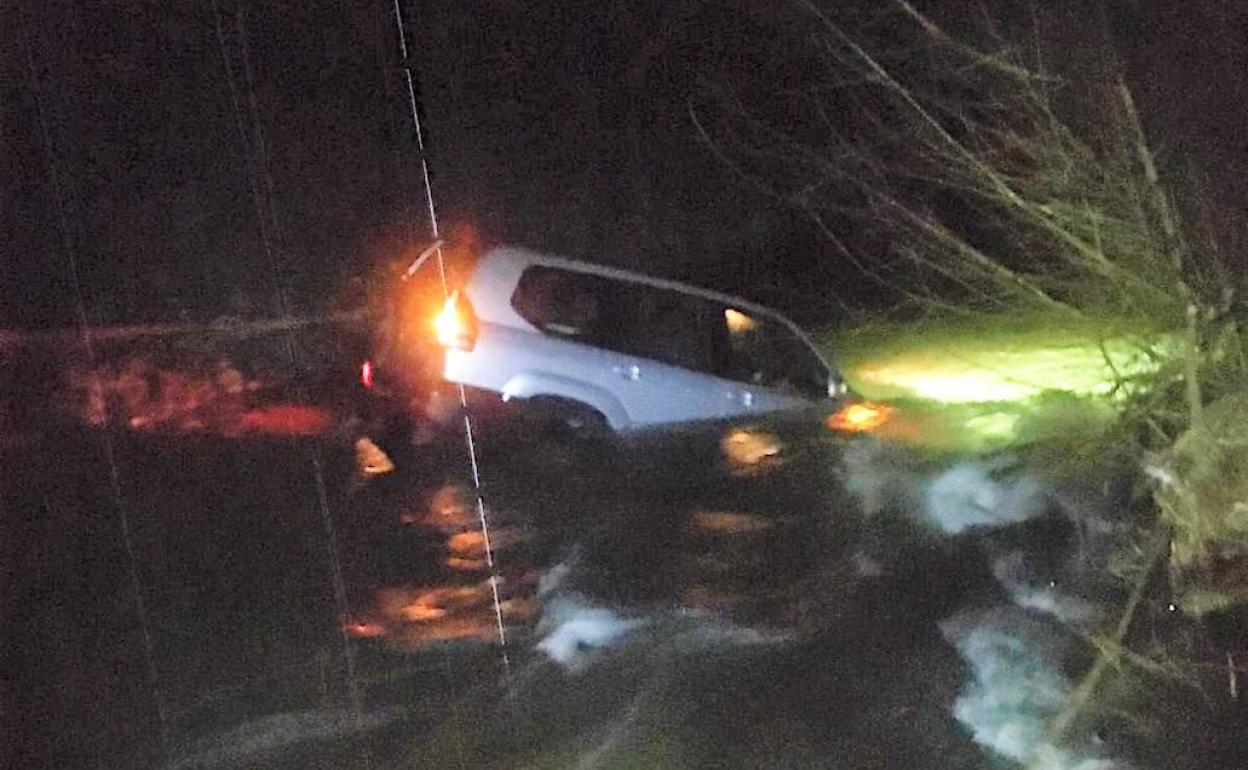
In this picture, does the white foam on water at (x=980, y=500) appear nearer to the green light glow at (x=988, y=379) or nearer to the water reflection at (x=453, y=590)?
the green light glow at (x=988, y=379)

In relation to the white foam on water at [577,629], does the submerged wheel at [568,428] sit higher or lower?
higher

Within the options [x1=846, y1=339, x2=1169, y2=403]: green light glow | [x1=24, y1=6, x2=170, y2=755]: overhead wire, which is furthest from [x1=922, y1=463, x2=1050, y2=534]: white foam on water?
[x1=24, y1=6, x2=170, y2=755]: overhead wire

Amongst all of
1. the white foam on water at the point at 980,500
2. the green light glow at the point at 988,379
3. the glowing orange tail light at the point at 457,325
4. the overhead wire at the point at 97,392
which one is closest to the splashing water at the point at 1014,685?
the white foam on water at the point at 980,500

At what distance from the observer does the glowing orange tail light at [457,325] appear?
3938 mm

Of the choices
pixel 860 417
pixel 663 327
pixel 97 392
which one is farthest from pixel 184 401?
pixel 860 417

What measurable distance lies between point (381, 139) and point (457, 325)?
702 mm

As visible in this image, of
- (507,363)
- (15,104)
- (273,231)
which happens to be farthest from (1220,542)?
(15,104)

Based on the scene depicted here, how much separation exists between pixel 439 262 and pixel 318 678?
1.43m

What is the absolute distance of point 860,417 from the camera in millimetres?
4070

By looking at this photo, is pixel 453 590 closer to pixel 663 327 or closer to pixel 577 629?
pixel 577 629

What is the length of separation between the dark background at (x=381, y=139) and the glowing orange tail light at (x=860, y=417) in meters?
0.35

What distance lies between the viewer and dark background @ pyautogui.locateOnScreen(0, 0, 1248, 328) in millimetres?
3906

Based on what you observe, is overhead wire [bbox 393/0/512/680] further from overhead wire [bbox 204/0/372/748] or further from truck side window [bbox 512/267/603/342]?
overhead wire [bbox 204/0/372/748]

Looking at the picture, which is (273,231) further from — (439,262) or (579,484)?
(579,484)
